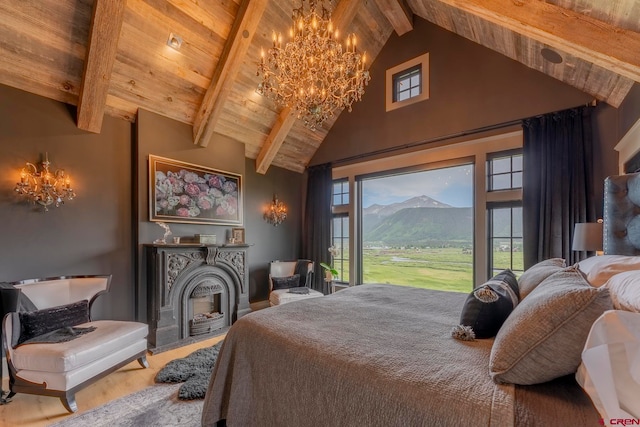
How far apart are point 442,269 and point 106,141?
5.15 meters

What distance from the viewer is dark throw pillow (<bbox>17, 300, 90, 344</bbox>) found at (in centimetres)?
237

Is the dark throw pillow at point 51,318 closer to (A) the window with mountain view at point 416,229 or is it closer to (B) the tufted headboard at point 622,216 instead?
(A) the window with mountain view at point 416,229

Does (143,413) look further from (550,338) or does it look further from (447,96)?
(447,96)

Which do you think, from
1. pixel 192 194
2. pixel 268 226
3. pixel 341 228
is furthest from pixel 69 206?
pixel 341 228

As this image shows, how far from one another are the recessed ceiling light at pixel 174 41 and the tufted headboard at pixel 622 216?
4.52m

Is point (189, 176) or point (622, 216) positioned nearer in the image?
point (622, 216)

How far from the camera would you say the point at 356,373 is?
117 centimetres

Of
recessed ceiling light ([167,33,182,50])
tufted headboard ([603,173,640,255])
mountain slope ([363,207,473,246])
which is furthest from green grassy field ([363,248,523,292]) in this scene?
recessed ceiling light ([167,33,182,50])

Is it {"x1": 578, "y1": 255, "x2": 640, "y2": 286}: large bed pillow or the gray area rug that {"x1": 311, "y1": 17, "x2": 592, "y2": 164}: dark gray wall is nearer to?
{"x1": 578, "y1": 255, "x2": 640, "y2": 286}: large bed pillow

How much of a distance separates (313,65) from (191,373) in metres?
3.13

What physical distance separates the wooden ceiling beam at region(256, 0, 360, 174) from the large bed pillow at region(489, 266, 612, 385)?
401 centimetres

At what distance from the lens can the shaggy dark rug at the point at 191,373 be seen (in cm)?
238

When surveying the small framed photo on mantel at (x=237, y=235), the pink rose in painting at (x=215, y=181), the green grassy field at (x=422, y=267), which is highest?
the pink rose in painting at (x=215, y=181)

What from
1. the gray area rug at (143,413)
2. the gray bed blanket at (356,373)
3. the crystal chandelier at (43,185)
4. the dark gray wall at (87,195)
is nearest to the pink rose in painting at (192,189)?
the dark gray wall at (87,195)
